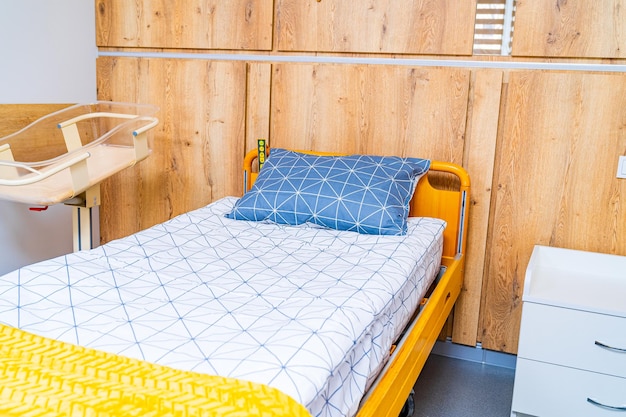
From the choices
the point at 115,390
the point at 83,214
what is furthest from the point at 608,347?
the point at 83,214

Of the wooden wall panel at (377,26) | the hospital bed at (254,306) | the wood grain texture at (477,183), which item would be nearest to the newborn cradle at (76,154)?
the hospital bed at (254,306)

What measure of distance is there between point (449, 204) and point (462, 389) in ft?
2.56

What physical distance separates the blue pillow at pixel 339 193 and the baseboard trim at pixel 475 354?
2.61 ft

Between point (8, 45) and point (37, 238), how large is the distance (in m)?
0.96

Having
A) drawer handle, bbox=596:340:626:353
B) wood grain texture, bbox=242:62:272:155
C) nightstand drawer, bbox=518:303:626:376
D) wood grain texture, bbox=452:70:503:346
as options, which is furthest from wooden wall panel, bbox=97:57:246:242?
drawer handle, bbox=596:340:626:353

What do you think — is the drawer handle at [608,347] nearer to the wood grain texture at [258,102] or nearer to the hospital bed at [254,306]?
the hospital bed at [254,306]

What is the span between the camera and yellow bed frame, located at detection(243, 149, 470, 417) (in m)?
1.54

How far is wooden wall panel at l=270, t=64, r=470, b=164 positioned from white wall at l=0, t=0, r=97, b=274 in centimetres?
112

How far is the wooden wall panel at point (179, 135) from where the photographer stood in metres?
3.08

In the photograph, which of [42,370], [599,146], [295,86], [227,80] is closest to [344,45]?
[295,86]

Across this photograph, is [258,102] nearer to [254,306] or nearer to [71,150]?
[71,150]

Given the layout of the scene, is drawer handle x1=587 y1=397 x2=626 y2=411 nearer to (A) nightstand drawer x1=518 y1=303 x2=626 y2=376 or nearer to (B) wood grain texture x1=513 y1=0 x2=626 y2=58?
(A) nightstand drawer x1=518 y1=303 x2=626 y2=376

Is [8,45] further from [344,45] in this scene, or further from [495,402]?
[495,402]

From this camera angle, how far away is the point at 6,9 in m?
2.78
